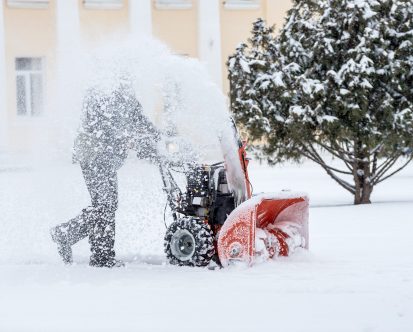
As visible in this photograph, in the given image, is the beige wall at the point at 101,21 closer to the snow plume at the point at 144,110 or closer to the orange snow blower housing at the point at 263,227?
the snow plume at the point at 144,110

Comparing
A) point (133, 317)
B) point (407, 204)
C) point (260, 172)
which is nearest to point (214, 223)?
point (133, 317)

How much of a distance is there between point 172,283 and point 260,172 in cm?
1672

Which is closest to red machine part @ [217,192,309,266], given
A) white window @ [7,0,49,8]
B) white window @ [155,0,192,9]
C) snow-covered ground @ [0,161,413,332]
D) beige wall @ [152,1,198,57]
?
snow-covered ground @ [0,161,413,332]

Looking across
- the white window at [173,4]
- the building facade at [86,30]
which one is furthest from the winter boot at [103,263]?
the white window at [173,4]

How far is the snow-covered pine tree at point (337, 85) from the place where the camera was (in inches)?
550

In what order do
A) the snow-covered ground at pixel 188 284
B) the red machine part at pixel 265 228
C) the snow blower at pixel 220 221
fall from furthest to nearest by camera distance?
the snow blower at pixel 220 221 < the red machine part at pixel 265 228 < the snow-covered ground at pixel 188 284

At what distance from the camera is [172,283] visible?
6965mm

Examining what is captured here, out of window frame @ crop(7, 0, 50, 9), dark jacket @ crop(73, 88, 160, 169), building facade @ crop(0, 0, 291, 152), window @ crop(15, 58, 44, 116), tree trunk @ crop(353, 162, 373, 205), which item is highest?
window frame @ crop(7, 0, 50, 9)

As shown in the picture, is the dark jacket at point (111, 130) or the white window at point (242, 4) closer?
the dark jacket at point (111, 130)

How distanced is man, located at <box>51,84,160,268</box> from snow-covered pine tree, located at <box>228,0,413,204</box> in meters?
6.53

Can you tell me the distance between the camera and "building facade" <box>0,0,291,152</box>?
2727 cm

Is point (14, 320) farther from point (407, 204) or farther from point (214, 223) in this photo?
point (407, 204)

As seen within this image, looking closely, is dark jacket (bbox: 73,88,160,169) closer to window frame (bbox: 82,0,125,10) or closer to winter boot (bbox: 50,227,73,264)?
winter boot (bbox: 50,227,73,264)

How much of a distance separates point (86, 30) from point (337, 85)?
15.5m
